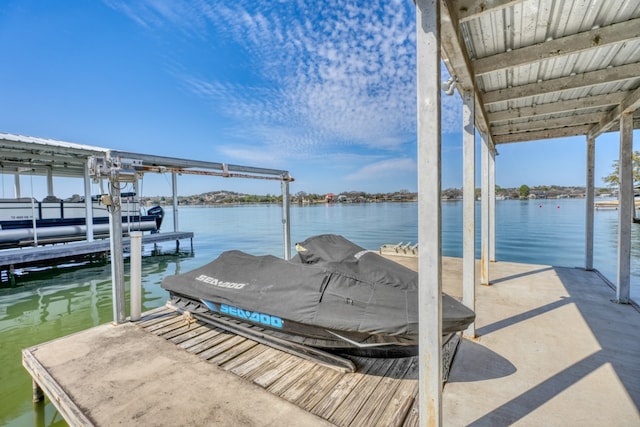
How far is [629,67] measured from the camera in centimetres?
→ 277

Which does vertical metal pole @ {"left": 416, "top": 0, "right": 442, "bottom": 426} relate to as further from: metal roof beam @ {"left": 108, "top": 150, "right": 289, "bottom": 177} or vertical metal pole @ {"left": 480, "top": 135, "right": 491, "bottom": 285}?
A: vertical metal pole @ {"left": 480, "top": 135, "right": 491, "bottom": 285}

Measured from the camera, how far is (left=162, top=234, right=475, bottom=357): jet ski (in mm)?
1938

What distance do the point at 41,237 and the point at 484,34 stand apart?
1264cm

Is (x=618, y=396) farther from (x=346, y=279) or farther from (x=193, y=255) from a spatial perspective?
(x=193, y=255)

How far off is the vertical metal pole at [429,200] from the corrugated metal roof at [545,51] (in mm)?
449

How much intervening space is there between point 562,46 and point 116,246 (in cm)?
479

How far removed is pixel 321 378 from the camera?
6.99 ft

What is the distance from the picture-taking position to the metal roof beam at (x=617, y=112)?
10.6 feet

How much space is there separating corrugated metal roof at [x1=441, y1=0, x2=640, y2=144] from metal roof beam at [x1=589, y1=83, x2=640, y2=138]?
1cm

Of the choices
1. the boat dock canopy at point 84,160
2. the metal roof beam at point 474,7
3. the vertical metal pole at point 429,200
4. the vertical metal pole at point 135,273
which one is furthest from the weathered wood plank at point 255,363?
the metal roof beam at point 474,7

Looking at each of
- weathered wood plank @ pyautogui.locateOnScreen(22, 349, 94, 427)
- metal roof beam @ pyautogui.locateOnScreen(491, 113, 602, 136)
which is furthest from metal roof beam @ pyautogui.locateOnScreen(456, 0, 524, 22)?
metal roof beam @ pyautogui.locateOnScreen(491, 113, 602, 136)

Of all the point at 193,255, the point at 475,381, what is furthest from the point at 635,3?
the point at 193,255

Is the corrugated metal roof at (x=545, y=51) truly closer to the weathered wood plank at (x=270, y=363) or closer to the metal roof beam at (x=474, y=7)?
the metal roof beam at (x=474, y=7)

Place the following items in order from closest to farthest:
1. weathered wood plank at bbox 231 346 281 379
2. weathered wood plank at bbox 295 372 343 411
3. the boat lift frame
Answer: weathered wood plank at bbox 295 372 343 411
weathered wood plank at bbox 231 346 281 379
the boat lift frame
